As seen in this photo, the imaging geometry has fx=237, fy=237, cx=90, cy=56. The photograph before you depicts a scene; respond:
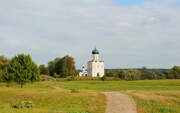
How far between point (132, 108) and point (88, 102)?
180 inches

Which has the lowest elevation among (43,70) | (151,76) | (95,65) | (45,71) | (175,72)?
(151,76)

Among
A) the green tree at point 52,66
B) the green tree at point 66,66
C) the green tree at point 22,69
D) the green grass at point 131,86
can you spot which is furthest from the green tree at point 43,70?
the green tree at point 22,69

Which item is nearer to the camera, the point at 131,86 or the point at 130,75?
the point at 131,86

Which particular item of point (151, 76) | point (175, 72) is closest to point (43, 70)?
point (151, 76)

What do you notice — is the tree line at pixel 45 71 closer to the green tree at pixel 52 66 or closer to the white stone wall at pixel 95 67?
the green tree at pixel 52 66

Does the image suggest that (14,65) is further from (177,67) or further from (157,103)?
(177,67)

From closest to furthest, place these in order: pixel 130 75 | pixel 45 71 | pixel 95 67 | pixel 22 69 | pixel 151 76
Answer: pixel 22 69 → pixel 130 75 → pixel 151 76 → pixel 45 71 → pixel 95 67

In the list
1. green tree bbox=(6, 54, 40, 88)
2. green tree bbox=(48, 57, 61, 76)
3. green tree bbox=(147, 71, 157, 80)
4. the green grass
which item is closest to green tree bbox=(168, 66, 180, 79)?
green tree bbox=(147, 71, 157, 80)

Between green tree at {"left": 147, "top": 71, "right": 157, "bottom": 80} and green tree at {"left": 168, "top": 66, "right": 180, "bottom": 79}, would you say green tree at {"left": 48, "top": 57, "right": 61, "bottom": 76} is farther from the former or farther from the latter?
green tree at {"left": 168, "top": 66, "right": 180, "bottom": 79}

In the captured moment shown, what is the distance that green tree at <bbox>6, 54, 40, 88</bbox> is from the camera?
43.5m

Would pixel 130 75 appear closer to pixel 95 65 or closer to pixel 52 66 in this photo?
pixel 95 65

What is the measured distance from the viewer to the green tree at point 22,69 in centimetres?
4347

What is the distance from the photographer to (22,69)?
43.9 meters

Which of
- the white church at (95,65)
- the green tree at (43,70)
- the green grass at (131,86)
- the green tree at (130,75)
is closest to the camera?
the green grass at (131,86)
